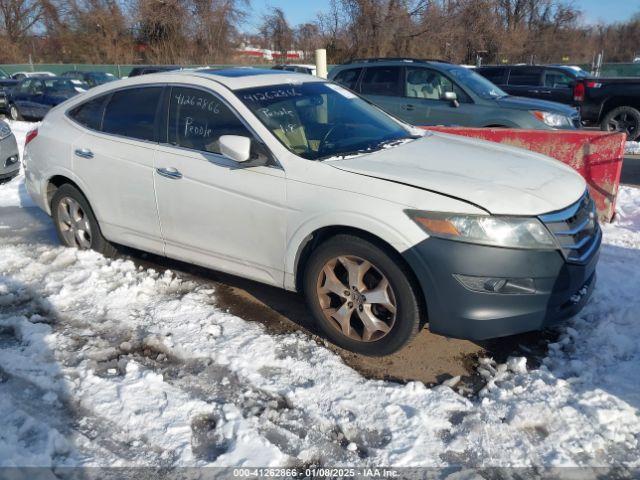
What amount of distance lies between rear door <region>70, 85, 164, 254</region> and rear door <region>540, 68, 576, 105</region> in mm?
11860

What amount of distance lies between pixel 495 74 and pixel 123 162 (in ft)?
41.7

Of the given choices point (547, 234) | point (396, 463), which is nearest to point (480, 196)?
point (547, 234)

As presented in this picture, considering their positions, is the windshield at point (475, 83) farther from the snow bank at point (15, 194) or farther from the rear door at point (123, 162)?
the snow bank at point (15, 194)

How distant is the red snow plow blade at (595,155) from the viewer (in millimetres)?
5945

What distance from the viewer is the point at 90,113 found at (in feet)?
16.6

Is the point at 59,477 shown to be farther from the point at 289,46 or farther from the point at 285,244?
the point at 289,46

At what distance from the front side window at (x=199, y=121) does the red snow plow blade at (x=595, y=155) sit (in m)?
3.94

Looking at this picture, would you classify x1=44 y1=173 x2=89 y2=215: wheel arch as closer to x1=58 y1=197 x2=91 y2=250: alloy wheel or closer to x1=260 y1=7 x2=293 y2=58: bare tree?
x1=58 y1=197 x2=91 y2=250: alloy wheel

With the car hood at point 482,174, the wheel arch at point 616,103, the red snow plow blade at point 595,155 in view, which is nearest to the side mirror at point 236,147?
the car hood at point 482,174

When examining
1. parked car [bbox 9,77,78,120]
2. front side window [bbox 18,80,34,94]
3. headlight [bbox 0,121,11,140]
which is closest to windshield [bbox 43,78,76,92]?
parked car [bbox 9,77,78,120]

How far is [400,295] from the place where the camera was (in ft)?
10.9

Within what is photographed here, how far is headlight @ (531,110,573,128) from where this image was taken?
27.1 feet

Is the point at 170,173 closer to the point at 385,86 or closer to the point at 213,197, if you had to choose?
the point at 213,197

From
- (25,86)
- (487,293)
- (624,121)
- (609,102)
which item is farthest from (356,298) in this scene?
(25,86)
